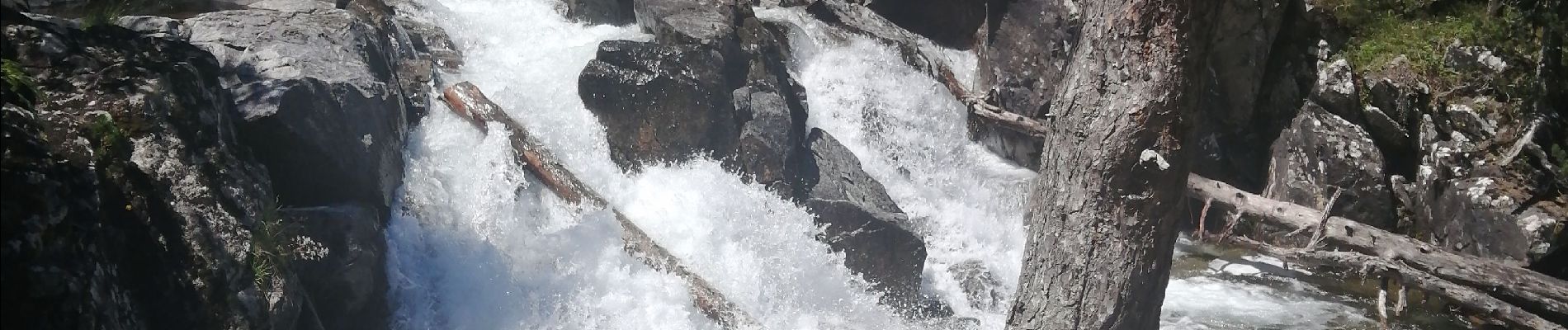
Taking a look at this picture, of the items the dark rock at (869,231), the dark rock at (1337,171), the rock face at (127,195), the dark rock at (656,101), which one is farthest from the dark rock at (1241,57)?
the rock face at (127,195)

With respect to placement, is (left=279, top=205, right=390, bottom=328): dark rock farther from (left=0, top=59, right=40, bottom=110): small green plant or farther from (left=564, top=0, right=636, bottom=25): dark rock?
(left=564, top=0, right=636, bottom=25): dark rock

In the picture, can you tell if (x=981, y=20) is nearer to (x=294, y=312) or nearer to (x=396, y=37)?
(x=396, y=37)

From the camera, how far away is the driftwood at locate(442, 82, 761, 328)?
7961 millimetres

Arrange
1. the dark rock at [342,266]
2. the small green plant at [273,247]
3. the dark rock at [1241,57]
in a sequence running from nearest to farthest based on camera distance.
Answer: the small green plant at [273,247] → the dark rock at [342,266] → the dark rock at [1241,57]

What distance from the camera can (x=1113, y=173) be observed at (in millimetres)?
3330

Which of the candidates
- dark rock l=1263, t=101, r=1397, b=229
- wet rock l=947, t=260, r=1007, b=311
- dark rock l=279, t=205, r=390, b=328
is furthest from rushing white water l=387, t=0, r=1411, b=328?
dark rock l=1263, t=101, r=1397, b=229

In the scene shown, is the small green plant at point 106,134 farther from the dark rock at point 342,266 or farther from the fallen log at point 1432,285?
the fallen log at point 1432,285

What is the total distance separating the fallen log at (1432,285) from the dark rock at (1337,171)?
1274 millimetres

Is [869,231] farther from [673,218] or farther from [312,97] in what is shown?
[312,97]

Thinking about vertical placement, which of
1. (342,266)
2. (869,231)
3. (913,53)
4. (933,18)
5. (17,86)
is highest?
(17,86)

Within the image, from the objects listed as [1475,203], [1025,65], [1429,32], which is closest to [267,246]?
[1475,203]

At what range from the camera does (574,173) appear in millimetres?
10195

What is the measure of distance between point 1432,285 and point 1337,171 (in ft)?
7.06

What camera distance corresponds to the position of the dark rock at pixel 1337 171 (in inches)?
371
